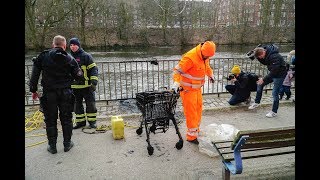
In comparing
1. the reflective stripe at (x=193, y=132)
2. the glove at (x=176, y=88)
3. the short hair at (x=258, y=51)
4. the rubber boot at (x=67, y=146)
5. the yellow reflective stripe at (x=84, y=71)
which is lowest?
the rubber boot at (x=67, y=146)

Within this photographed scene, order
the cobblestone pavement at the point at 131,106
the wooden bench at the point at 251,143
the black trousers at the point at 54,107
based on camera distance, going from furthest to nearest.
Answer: the cobblestone pavement at the point at 131,106
the black trousers at the point at 54,107
the wooden bench at the point at 251,143

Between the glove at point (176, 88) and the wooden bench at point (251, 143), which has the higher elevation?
the glove at point (176, 88)

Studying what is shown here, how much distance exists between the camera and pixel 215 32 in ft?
136

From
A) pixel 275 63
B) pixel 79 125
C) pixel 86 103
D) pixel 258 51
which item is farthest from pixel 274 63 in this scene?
pixel 79 125

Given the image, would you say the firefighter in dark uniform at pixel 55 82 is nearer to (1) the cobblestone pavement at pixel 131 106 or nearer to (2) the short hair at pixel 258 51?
(1) the cobblestone pavement at pixel 131 106

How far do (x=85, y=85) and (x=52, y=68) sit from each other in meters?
1.31

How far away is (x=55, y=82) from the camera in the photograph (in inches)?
187

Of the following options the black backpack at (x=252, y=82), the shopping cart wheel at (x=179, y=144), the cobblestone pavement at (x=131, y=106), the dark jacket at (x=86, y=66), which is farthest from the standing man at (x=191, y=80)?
the black backpack at (x=252, y=82)

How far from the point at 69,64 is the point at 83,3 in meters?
32.2

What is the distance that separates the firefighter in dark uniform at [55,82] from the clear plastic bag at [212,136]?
7.79ft

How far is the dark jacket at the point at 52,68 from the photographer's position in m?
4.64
